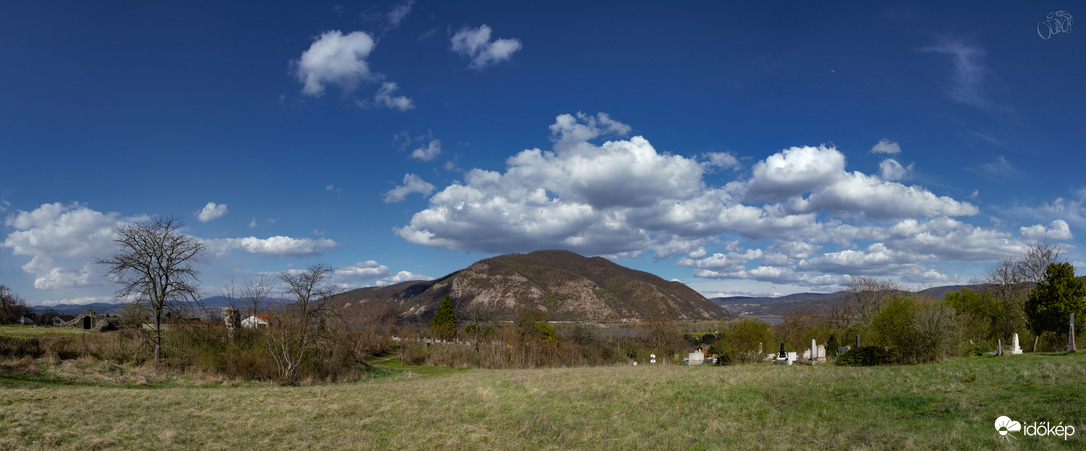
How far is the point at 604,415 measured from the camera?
15.2 metres

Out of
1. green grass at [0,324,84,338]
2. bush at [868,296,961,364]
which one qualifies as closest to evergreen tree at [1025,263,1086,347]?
bush at [868,296,961,364]

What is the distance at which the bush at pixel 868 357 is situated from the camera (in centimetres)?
2734

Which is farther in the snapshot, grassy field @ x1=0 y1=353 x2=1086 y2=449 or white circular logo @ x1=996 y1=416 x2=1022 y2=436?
grassy field @ x1=0 y1=353 x2=1086 y2=449

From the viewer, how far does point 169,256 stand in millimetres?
28797

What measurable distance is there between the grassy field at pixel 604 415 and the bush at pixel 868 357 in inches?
351

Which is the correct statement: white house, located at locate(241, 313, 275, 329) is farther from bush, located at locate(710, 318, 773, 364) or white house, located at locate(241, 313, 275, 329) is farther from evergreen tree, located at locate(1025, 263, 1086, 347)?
evergreen tree, located at locate(1025, 263, 1086, 347)

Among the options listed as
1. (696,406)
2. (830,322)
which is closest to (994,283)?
(830,322)

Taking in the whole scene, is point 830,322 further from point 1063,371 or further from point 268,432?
point 268,432

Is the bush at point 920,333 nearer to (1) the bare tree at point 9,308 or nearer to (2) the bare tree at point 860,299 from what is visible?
(2) the bare tree at point 860,299

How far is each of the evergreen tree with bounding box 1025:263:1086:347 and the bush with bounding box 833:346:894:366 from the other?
11.3 m

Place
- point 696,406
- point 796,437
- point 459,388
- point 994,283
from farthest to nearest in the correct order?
point 994,283, point 459,388, point 696,406, point 796,437

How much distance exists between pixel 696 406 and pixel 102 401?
56.1 ft

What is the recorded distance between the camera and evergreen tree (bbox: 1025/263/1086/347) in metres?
29.9

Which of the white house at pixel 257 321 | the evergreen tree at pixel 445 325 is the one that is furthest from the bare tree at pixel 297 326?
Result: the evergreen tree at pixel 445 325
